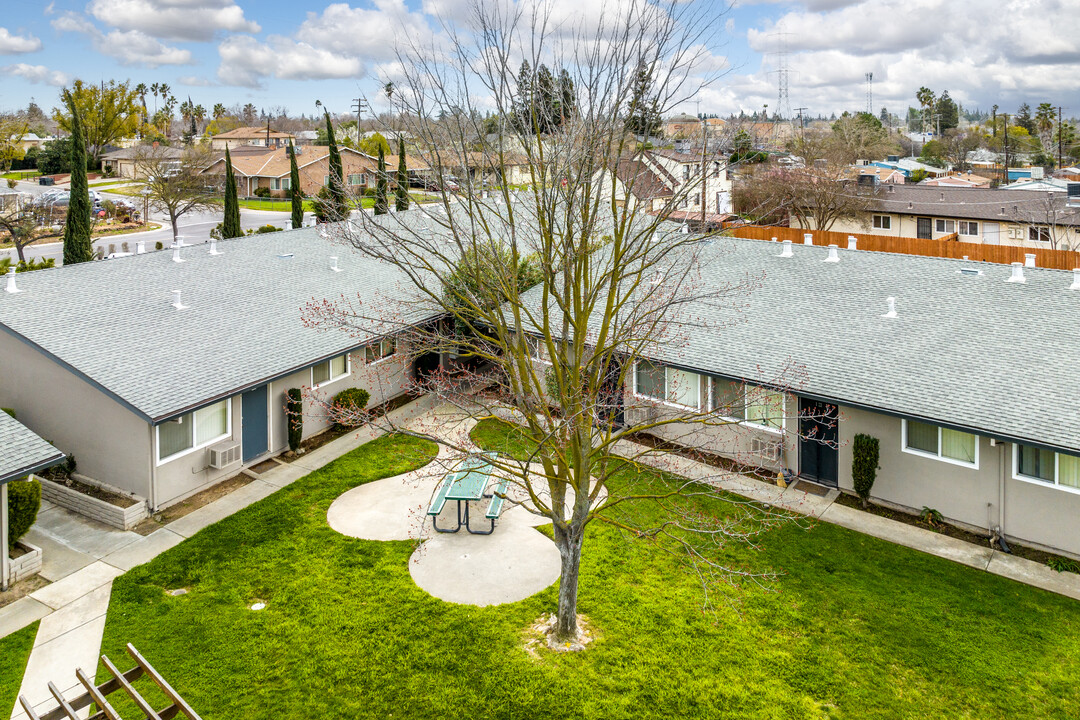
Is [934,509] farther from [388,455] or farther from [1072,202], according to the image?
[1072,202]

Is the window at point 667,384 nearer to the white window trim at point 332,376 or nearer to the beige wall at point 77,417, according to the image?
the white window trim at point 332,376

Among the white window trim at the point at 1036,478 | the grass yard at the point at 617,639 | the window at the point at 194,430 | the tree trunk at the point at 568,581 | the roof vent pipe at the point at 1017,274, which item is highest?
the roof vent pipe at the point at 1017,274

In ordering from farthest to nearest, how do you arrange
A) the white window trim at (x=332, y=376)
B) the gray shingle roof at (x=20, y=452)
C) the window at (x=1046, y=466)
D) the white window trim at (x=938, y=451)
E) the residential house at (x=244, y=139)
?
the residential house at (x=244, y=139) → the white window trim at (x=332, y=376) → the white window trim at (x=938, y=451) → the window at (x=1046, y=466) → the gray shingle roof at (x=20, y=452)

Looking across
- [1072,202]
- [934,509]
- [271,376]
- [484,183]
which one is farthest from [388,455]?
[1072,202]

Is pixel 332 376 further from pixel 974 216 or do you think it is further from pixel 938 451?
pixel 974 216

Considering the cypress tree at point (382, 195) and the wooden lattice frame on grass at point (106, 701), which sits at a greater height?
the cypress tree at point (382, 195)

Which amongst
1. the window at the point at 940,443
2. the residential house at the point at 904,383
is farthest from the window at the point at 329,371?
the window at the point at 940,443
